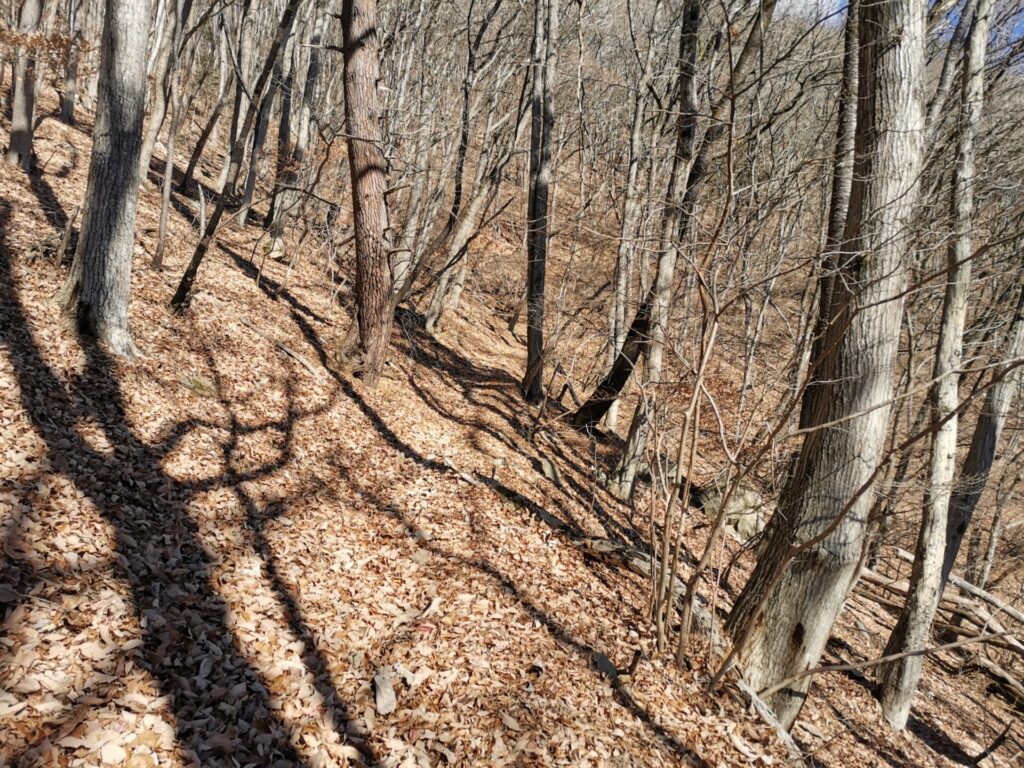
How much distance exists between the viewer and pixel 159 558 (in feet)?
13.1

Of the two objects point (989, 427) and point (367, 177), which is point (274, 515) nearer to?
point (367, 177)

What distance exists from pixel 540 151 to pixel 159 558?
8.34 meters

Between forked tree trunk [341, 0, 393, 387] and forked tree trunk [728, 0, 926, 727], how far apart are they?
5.22 meters

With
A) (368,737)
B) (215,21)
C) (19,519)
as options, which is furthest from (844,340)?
(215,21)

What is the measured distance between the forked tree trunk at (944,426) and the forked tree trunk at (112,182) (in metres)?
7.98

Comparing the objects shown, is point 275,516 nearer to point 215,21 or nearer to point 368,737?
point 368,737

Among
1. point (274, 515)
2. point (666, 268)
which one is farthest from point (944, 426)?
point (274, 515)

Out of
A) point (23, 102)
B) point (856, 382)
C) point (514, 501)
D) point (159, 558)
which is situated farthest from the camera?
point (23, 102)

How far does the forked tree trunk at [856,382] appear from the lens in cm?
413

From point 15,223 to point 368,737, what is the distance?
24.0ft

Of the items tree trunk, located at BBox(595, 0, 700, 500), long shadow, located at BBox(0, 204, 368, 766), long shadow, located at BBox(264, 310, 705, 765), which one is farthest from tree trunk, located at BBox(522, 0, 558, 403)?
long shadow, located at BBox(0, 204, 368, 766)

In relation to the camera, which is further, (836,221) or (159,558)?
(836,221)

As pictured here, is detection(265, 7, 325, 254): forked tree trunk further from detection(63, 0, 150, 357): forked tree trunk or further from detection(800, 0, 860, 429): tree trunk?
detection(800, 0, 860, 429): tree trunk

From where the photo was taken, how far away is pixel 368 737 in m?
3.37
